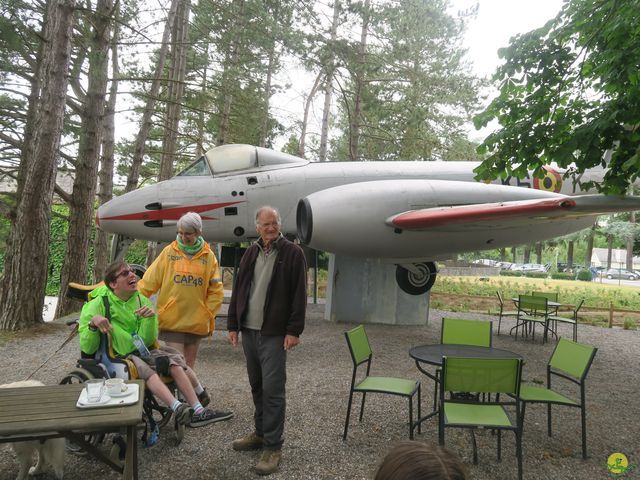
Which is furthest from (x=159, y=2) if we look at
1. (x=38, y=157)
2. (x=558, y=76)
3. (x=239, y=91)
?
(x=558, y=76)

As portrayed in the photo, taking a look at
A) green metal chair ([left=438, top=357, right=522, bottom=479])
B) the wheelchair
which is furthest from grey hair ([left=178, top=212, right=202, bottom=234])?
green metal chair ([left=438, top=357, right=522, bottom=479])

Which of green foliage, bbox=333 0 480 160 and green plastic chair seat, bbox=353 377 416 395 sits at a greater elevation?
green foliage, bbox=333 0 480 160

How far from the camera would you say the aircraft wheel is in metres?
8.98

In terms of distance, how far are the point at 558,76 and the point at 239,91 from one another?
8.75 m

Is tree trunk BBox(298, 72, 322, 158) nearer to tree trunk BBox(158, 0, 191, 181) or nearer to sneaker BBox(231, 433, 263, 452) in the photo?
tree trunk BBox(158, 0, 191, 181)

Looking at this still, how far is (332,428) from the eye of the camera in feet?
12.8

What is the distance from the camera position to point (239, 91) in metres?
12.3

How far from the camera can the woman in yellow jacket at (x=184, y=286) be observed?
12.4ft

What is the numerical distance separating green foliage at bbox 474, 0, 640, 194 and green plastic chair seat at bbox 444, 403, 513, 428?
317 centimetres

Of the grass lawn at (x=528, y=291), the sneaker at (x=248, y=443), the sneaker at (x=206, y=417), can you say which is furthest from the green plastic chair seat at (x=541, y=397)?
the grass lawn at (x=528, y=291)

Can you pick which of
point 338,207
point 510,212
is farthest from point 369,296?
point 510,212

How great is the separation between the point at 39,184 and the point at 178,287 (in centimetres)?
511

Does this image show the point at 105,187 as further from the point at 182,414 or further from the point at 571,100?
the point at 571,100

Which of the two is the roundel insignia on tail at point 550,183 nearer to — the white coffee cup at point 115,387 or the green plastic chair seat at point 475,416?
the green plastic chair seat at point 475,416
